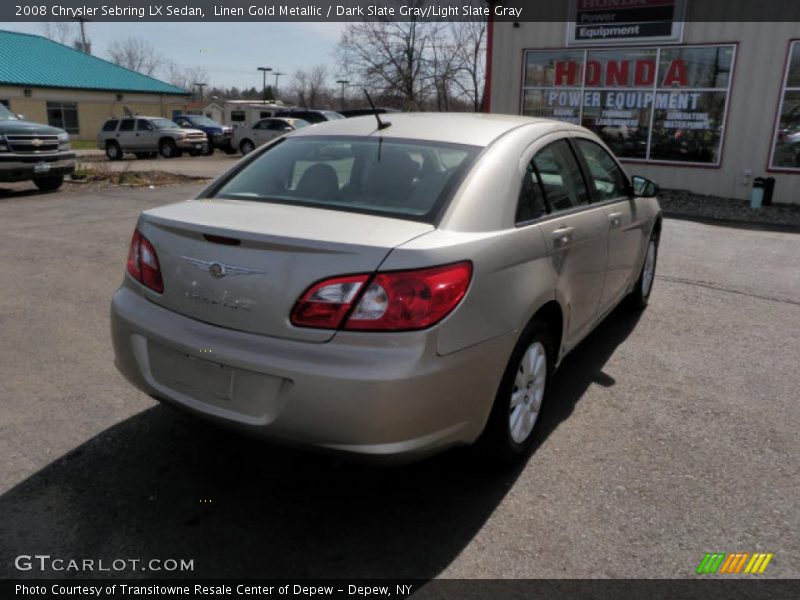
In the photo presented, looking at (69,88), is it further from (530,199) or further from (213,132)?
(530,199)

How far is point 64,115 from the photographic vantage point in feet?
132

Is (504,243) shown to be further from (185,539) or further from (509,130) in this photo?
(185,539)

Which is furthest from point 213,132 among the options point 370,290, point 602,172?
point 370,290

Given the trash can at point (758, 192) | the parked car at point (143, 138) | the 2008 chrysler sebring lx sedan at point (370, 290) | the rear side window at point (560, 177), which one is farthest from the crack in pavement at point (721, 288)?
the parked car at point (143, 138)

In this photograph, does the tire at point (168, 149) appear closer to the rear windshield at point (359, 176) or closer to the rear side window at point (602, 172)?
the rear side window at point (602, 172)

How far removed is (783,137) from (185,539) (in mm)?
13908

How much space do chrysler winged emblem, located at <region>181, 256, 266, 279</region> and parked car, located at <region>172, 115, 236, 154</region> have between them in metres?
26.6

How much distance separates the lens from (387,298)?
2344 millimetres

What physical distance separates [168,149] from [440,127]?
24.8m

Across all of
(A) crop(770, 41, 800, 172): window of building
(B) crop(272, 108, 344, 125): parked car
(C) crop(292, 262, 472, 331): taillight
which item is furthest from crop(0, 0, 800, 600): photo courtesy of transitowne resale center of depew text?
(B) crop(272, 108, 344, 125): parked car

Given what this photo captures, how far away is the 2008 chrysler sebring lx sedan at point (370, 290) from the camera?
2.35m

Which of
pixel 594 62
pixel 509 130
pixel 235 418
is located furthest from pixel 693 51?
pixel 235 418

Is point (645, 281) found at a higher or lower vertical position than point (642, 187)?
lower

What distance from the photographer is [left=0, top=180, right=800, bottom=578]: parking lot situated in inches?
98.4
